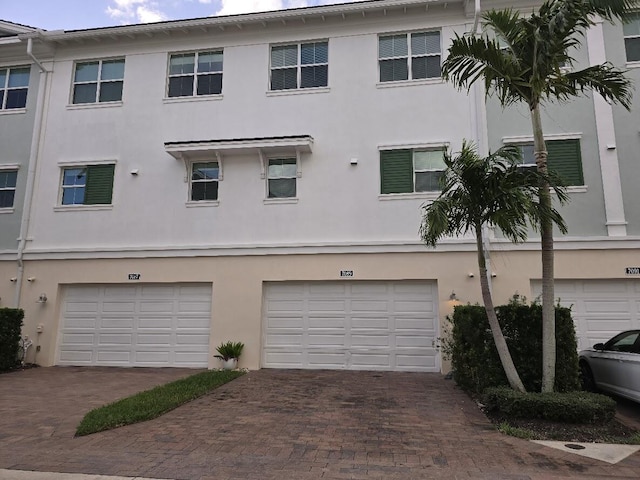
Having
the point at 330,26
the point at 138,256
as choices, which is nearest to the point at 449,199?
the point at 330,26

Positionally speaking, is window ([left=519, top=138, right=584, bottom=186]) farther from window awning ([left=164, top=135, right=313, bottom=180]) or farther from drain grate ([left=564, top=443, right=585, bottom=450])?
drain grate ([left=564, top=443, right=585, bottom=450])

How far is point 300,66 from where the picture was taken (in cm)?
1298

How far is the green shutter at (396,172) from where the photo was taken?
11.9 m

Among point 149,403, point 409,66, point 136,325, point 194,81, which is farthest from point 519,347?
point 194,81

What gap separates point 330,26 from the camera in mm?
12867

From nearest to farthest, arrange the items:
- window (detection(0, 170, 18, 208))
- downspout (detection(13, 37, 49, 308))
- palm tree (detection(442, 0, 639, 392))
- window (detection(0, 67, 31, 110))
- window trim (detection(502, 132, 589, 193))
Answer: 1. palm tree (detection(442, 0, 639, 392))
2. window trim (detection(502, 132, 589, 193))
3. downspout (detection(13, 37, 49, 308))
4. window (detection(0, 170, 18, 208))
5. window (detection(0, 67, 31, 110))

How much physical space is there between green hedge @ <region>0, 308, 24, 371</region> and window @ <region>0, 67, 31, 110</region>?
21.3 ft

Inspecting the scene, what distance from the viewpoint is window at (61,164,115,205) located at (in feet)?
42.9

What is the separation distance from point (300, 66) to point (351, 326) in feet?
24.2

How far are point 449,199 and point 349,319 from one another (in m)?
5.15

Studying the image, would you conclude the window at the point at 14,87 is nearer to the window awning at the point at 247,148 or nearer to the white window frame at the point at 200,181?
the window awning at the point at 247,148

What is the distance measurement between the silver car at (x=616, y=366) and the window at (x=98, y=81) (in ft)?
45.2

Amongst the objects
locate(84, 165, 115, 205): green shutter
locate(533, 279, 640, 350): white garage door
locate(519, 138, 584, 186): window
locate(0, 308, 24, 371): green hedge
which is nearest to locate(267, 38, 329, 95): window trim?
locate(84, 165, 115, 205): green shutter

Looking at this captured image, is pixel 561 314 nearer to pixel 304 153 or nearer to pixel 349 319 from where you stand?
pixel 349 319
